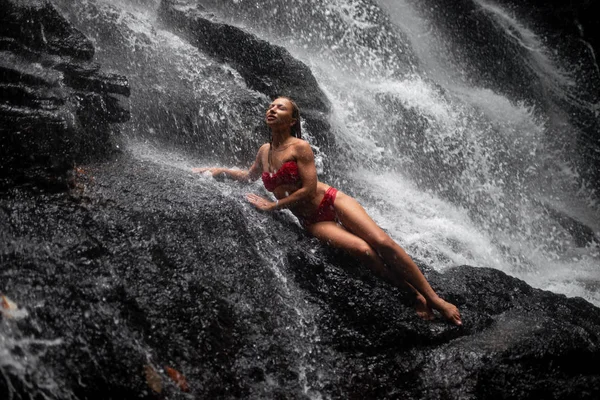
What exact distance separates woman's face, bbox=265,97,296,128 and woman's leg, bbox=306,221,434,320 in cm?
95

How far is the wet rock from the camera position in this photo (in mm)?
4090

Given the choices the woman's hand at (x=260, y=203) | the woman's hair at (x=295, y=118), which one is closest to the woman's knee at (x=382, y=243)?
the woman's hand at (x=260, y=203)

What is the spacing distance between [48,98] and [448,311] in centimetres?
416

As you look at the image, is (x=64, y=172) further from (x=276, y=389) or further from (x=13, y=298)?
(x=276, y=389)

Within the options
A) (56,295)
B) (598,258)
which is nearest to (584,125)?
(598,258)

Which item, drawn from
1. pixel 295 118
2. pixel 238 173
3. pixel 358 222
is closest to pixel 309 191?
pixel 358 222

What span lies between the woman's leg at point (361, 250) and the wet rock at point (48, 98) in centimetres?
232

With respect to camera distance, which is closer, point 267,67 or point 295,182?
point 295,182

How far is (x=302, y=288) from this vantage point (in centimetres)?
404

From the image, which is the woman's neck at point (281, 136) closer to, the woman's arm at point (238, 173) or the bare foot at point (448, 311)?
the woman's arm at point (238, 173)

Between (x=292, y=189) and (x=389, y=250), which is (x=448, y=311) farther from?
(x=292, y=189)

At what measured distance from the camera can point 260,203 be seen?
436 cm

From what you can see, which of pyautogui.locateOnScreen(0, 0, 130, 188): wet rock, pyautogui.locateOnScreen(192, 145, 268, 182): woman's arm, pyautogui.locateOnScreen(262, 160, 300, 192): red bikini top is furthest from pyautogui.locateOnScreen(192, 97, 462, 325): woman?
pyautogui.locateOnScreen(0, 0, 130, 188): wet rock

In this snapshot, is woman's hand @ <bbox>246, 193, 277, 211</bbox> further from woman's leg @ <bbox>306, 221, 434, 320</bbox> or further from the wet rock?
the wet rock
